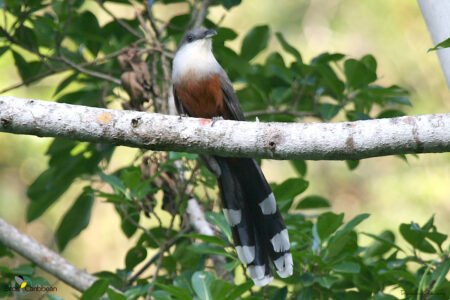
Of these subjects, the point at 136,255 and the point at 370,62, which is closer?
the point at 136,255

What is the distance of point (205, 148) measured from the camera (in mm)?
2762

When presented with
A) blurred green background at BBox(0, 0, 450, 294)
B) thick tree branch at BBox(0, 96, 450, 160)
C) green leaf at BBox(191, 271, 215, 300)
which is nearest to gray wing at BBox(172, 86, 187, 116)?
thick tree branch at BBox(0, 96, 450, 160)

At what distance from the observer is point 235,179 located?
4.09 meters

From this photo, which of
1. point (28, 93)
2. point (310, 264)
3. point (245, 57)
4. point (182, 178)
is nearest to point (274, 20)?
point (28, 93)

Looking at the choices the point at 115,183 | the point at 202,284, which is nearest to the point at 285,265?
the point at 202,284

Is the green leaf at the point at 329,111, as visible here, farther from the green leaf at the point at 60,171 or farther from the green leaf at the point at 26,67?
the green leaf at the point at 26,67

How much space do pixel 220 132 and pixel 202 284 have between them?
83 cm

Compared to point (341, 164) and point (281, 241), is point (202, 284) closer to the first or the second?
point (281, 241)

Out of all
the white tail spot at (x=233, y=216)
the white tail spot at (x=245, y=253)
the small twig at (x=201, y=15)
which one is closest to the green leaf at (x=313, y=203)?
the white tail spot at (x=233, y=216)

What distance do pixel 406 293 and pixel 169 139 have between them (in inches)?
66.0

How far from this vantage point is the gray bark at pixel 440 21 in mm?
3002

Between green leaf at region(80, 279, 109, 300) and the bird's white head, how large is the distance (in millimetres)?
1869

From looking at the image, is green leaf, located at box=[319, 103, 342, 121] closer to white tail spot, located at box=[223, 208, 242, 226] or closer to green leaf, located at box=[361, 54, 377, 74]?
green leaf, located at box=[361, 54, 377, 74]

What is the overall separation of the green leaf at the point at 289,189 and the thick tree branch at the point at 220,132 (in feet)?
2.76
